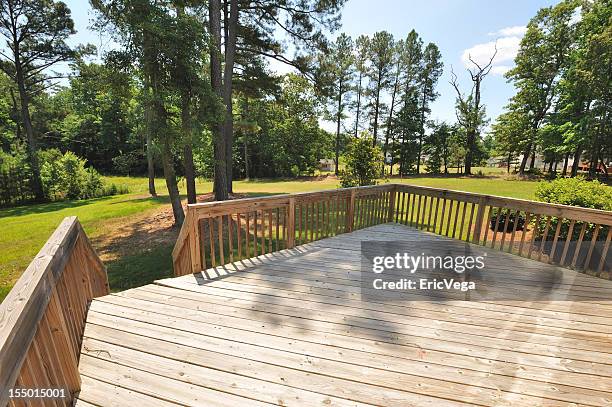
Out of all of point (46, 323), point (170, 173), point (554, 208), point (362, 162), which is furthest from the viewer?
point (362, 162)

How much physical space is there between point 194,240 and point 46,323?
77.3 inches

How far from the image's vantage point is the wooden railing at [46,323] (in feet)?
3.35

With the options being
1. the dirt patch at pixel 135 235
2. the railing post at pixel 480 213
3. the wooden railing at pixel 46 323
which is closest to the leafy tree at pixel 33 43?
the dirt patch at pixel 135 235

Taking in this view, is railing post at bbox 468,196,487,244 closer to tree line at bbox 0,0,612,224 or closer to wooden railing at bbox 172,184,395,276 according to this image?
wooden railing at bbox 172,184,395,276

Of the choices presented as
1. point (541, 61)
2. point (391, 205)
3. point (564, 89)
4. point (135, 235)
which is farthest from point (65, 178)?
point (541, 61)

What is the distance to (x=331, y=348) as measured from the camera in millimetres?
2230

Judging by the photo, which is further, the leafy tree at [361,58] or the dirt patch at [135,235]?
the leafy tree at [361,58]

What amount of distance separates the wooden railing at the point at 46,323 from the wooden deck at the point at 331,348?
0.80ft

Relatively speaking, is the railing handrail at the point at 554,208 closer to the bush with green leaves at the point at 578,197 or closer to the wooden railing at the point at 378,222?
the wooden railing at the point at 378,222

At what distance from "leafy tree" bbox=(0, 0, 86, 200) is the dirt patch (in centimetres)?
1072

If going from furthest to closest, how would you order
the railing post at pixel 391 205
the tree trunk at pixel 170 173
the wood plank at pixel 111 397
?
1. the tree trunk at pixel 170 173
2. the railing post at pixel 391 205
3. the wood plank at pixel 111 397

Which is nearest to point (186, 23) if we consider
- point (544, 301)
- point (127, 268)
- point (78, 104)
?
point (127, 268)

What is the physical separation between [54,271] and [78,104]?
118 feet

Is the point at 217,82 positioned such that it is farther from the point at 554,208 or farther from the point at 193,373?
the point at 554,208
